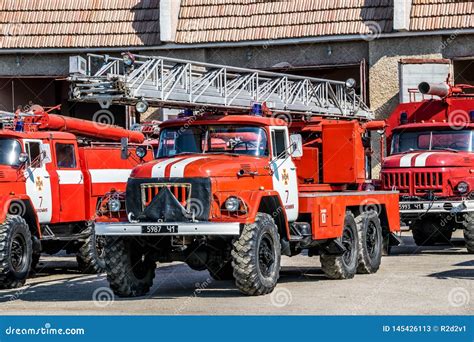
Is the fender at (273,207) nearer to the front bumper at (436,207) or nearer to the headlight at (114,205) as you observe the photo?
the headlight at (114,205)

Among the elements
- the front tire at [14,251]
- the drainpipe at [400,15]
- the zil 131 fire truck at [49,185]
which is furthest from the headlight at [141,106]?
the drainpipe at [400,15]

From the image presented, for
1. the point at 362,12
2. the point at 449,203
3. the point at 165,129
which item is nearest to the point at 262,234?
the point at 165,129

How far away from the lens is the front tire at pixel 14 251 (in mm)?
16359

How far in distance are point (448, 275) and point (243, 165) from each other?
12.9 ft

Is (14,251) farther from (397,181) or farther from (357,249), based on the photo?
(397,181)

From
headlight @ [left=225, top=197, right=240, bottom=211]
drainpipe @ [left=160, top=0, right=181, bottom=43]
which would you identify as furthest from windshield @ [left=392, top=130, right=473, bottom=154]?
drainpipe @ [left=160, top=0, right=181, bottom=43]

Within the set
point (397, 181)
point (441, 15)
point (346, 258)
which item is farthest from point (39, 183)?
point (441, 15)

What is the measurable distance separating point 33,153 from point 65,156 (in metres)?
1.03

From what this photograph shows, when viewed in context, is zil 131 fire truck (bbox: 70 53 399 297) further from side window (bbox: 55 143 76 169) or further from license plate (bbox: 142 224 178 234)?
side window (bbox: 55 143 76 169)

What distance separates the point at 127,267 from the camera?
15.0 m

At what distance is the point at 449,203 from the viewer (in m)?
21.1

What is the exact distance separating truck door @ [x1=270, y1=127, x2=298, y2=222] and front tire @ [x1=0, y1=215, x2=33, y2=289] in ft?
13.3

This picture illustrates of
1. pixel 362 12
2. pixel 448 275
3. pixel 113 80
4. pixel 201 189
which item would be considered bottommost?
pixel 448 275

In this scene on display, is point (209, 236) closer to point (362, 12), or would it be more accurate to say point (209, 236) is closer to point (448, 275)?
point (448, 275)
